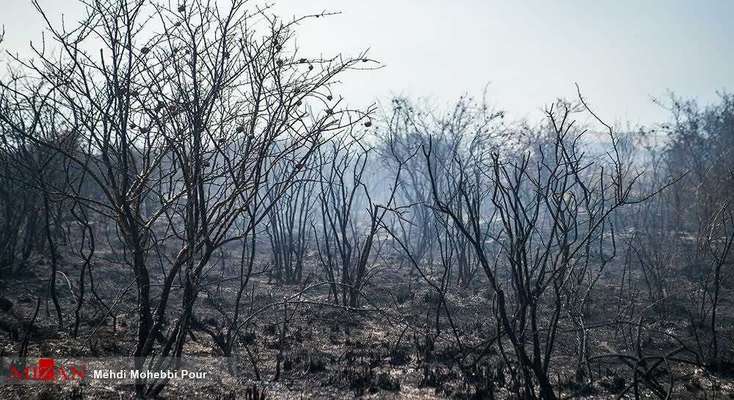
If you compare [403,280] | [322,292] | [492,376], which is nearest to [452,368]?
[492,376]

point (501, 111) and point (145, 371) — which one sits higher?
point (501, 111)

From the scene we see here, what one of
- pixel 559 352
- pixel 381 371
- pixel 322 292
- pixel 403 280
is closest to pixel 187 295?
pixel 381 371

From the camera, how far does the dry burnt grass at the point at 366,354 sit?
391 centimetres

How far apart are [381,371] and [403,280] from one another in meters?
6.69

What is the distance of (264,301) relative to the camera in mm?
8375

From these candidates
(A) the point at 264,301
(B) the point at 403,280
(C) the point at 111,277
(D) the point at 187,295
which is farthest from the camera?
(B) the point at 403,280

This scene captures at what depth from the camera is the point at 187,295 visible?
129 inches

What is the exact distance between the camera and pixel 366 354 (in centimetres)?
526

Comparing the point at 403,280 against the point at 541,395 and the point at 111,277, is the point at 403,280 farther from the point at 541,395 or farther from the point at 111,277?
the point at 541,395

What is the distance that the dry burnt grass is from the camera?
3910 millimetres

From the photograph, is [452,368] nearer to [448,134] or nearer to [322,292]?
[322,292]

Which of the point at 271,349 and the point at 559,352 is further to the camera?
the point at 559,352

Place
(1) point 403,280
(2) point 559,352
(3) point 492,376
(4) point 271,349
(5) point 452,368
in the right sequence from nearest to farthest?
(3) point 492,376 < (5) point 452,368 < (4) point 271,349 < (2) point 559,352 < (1) point 403,280

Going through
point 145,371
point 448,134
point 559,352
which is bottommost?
point 559,352
